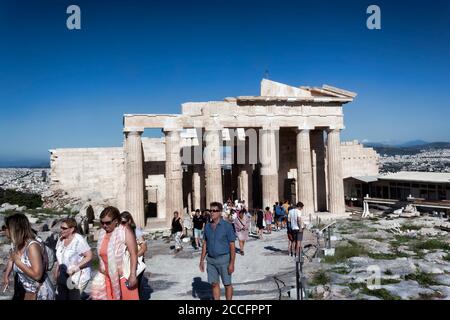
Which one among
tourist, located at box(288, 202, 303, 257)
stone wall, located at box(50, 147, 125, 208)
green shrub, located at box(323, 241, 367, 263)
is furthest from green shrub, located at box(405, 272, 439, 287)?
stone wall, located at box(50, 147, 125, 208)

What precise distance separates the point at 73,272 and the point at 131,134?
56.9 ft

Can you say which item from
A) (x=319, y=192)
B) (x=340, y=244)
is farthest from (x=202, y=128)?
(x=340, y=244)

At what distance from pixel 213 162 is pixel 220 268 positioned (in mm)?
17023

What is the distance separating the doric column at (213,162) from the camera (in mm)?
24859

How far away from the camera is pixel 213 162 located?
2497 centimetres

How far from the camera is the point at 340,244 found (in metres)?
16.1

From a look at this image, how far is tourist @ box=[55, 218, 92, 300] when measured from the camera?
7.07 meters

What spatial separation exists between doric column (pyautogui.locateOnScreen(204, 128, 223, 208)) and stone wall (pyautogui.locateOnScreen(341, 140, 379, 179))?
14.5 metres

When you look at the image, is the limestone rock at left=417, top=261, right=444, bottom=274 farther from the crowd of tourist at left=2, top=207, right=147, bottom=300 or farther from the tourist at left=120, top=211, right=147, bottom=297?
the crowd of tourist at left=2, top=207, right=147, bottom=300

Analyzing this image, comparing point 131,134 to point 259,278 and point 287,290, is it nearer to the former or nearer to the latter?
point 259,278

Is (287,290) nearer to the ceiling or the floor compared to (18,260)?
nearer to the floor

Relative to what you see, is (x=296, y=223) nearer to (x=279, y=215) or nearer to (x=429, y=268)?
(x=429, y=268)

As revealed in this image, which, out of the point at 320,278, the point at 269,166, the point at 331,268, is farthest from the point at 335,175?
the point at 320,278
